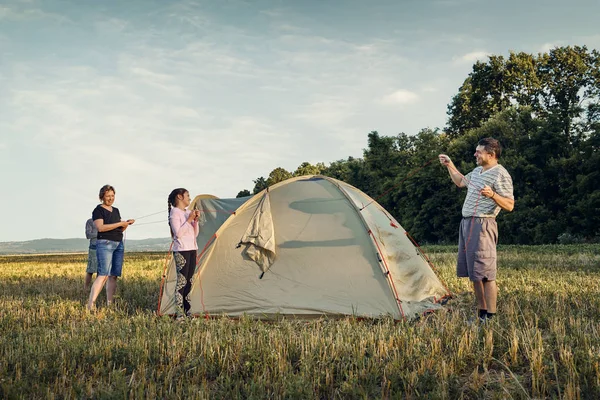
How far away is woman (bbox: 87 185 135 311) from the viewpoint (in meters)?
8.55

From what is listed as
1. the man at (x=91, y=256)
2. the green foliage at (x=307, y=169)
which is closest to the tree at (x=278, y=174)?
the green foliage at (x=307, y=169)

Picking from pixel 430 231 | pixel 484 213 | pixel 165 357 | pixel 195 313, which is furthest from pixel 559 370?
pixel 430 231

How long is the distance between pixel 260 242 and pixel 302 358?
10.4 ft

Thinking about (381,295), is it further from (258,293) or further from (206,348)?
(206,348)

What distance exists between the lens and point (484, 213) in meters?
6.46

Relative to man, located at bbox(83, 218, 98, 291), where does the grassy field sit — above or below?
below

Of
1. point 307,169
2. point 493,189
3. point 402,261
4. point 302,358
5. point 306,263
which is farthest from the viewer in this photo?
point 307,169

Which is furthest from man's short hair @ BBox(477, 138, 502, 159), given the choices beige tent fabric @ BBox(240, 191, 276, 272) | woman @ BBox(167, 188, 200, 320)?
woman @ BBox(167, 188, 200, 320)

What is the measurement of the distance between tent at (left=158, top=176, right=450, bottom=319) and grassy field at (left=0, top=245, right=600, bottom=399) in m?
0.58

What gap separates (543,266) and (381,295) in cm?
797

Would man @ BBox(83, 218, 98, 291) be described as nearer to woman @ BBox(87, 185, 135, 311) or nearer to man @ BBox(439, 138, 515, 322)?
woman @ BBox(87, 185, 135, 311)

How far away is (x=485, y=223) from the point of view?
21.2ft

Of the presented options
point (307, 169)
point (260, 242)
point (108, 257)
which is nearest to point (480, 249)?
point (260, 242)

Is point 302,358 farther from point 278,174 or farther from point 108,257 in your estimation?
point 278,174
